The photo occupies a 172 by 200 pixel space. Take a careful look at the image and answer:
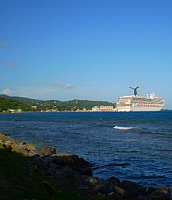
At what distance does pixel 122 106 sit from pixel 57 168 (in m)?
131

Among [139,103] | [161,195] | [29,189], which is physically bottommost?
[161,195]

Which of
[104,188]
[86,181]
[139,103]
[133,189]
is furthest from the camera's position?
[139,103]

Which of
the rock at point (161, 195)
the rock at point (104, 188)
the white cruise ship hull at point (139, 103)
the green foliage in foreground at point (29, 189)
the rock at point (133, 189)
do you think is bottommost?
the rock at point (133, 189)

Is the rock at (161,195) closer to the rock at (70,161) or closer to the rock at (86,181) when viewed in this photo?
the rock at (86,181)

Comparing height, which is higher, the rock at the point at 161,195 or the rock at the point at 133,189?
the rock at the point at 161,195

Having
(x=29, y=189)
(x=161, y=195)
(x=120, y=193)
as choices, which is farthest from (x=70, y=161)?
(x=29, y=189)

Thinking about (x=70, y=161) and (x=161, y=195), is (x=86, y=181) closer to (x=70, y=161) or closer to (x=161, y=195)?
(x=161, y=195)

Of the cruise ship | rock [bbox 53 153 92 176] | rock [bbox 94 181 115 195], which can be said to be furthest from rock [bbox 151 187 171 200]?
the cruise ship

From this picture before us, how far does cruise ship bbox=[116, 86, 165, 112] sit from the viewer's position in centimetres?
13362

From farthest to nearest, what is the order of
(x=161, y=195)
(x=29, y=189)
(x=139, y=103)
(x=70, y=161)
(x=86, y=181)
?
(x=139, y=103) < (x=70, y=161) < (x=86, y=181) < (x=161, y=195) < (x=29, y=189)

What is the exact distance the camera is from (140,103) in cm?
13562

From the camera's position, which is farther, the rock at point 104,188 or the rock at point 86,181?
the rock at point 86,181

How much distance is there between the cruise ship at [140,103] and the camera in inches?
5261

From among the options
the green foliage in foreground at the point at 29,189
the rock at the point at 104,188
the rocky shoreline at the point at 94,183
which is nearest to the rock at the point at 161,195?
the rocky shoreline at the point at 94,183
